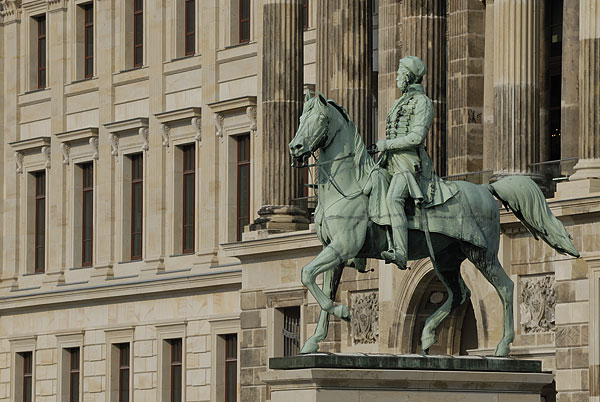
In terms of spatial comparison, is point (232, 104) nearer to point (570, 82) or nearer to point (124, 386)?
point (124, 386)

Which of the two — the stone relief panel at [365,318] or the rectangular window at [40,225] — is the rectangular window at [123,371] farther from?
the stone relief panel at [365,318]

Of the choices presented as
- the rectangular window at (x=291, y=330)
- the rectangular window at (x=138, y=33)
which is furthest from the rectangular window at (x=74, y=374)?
the rectangular window at (x=291, y=330)

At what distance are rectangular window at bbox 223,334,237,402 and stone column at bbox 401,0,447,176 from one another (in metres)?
11.0

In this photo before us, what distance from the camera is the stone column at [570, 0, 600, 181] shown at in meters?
44.7

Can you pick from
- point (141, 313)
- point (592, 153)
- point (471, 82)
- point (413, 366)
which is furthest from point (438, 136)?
point (413, 366)

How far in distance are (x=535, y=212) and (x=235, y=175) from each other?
93.7ft

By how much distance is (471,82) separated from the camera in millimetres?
51719

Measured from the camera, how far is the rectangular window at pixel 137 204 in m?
63.6

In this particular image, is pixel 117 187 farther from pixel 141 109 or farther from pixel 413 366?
pixel 413 366

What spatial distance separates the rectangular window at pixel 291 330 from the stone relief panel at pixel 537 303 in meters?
8.73

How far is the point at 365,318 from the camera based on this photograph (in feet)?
168

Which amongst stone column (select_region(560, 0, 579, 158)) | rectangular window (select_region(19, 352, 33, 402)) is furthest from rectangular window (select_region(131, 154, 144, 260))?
stone column (select_region(560, 0, 579, 158))

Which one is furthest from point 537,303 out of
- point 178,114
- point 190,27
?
point 190,27

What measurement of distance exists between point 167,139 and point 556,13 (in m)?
14.9
